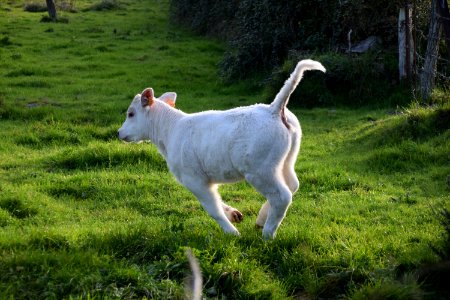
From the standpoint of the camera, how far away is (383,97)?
16188 mm

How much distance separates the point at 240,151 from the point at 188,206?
2.81m

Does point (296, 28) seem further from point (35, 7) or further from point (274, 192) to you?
point (35, 7)

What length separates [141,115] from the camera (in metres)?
8.32

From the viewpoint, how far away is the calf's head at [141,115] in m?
8.23

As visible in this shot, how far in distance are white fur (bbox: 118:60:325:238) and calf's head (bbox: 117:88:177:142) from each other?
0.27m

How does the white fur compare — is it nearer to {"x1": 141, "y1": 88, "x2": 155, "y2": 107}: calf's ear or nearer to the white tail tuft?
the white tail tuft

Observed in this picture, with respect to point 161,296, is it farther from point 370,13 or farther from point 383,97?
point 370,13

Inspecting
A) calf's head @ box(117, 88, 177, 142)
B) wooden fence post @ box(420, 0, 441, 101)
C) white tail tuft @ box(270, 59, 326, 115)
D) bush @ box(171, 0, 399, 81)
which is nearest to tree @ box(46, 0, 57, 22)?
bush @ box(171, 0, 399, 81)

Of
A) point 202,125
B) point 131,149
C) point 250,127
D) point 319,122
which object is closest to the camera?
point 250,127

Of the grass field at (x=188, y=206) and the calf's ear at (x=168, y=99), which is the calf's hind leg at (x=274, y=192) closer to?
the grass field at (x=188, y=206)

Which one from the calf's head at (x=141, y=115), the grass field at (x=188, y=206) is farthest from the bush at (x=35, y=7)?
the calf's head at (x=141, y=115)

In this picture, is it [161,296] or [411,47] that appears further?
[411,47]

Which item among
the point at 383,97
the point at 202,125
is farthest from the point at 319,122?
the point at 202,125

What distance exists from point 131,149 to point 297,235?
227 inches
